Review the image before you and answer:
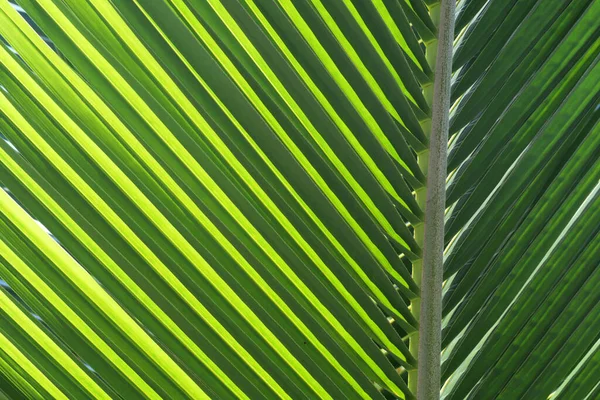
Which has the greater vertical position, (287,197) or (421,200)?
(421,200)

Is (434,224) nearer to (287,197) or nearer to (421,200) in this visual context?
(421,200)

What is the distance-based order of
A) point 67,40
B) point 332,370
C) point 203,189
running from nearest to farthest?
point 67,40
point 203,189
point 332,370

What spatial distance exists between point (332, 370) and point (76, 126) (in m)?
0.51

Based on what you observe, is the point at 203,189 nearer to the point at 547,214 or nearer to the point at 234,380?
the point at 234,380

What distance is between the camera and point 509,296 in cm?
98

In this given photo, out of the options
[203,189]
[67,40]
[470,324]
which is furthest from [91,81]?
[470,324]

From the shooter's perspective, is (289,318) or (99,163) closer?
(99,163)

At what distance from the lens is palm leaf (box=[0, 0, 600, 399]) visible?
79cm

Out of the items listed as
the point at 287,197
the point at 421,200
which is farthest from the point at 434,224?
the point at 287,197

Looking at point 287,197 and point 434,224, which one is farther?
point 434,224

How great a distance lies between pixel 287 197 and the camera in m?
0.89

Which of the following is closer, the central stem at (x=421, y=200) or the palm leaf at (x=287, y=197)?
the palm leaf at (x=287, y=197)

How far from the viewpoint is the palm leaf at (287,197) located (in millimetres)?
786

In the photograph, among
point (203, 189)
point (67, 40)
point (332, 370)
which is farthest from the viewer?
point (332, 370)
